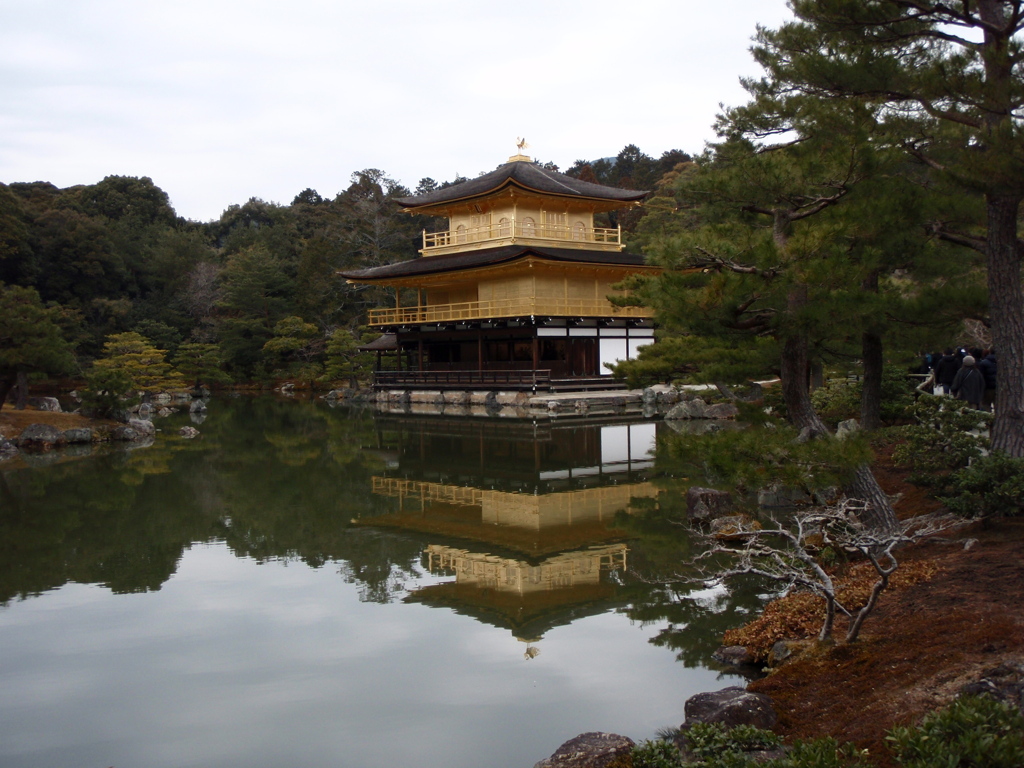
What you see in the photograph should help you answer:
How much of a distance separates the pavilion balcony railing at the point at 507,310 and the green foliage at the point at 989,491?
17450 mm

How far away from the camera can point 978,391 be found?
400 inches

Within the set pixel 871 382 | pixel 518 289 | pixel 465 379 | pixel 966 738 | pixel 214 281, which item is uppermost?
pixel 214 281

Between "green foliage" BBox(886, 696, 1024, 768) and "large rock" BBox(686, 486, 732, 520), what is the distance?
5.60 metres

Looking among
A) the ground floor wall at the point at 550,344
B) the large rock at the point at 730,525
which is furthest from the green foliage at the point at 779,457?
the ground floor wall at the point at 550,344

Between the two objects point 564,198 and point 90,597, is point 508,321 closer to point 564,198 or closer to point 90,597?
point 564,198

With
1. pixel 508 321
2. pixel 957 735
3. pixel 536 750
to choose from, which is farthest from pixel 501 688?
pixel 508 321

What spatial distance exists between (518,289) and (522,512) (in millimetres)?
17035

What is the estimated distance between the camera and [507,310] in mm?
25359

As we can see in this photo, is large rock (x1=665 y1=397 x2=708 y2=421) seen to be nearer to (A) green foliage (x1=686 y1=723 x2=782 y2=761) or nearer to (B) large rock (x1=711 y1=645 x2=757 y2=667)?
(B) large rock (x1=711 y1=645 x2=757 y2=667)

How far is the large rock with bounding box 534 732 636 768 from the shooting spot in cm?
364

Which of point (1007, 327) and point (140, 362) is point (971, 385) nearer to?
point (1007, 327)

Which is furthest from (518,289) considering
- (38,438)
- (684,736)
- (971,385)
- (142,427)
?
(684,736)

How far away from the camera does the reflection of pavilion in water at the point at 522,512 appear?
669 centimetres

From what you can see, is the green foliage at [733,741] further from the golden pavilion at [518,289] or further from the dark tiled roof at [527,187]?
the dark tiled roof at [527,187]
